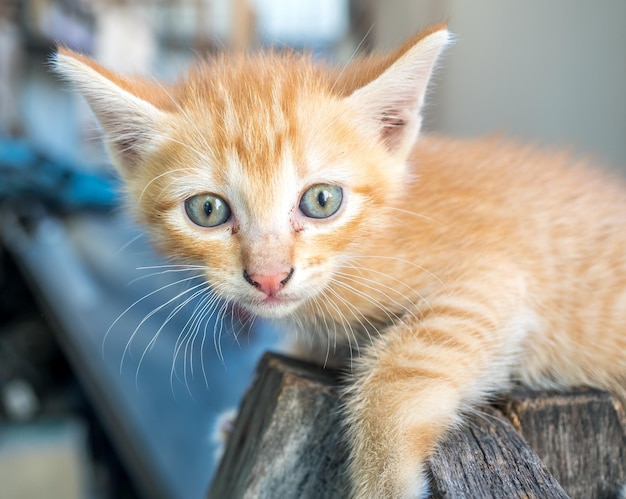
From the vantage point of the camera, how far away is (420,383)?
30.3 inches

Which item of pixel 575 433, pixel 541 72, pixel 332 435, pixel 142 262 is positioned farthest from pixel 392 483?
pixel 142 262

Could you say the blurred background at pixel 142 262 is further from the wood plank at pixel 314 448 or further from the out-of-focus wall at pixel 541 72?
the wood plank at pixel 314 448

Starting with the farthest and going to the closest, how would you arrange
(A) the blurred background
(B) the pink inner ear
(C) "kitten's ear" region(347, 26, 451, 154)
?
1. (A) the blurred background
2. (B) the pink inner ear
3. (C) "kitten's ear" region(347, 26, 451, 154)

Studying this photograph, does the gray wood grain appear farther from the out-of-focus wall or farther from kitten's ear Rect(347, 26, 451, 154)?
the out-of-focus wall

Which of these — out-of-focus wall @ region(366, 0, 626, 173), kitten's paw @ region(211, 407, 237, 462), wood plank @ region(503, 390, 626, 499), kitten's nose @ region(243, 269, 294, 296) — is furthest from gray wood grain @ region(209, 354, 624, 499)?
out-of-focus wall @ region(366, 0, 626, 173)

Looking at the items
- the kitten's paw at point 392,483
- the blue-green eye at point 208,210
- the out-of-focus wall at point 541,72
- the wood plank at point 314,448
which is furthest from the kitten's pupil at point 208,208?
the out-of-focus wall at point 541,72

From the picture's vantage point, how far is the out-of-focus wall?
170 centimetres

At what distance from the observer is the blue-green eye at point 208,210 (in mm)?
839

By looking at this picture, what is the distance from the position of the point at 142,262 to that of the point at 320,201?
1691 millimetres

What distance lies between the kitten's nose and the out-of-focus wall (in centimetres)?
70

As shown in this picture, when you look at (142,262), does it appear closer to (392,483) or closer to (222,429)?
(222,429)

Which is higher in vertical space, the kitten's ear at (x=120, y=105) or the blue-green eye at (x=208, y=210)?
the kitten's ear at (x=120, y=105)

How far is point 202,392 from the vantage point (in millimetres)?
2051

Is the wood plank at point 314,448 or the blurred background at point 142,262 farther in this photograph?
the blurred background at point 142,262
